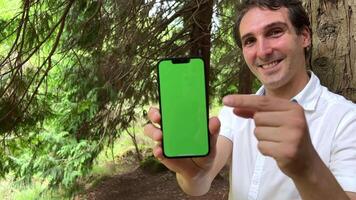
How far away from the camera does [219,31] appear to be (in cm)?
429

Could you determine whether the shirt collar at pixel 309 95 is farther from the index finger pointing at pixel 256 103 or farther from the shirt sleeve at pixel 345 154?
the index finger pointing at pixel 256 103

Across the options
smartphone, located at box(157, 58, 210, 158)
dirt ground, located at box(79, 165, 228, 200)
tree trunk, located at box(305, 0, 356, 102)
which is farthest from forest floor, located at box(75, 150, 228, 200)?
smartphone, located at box(157, 58, 210, 158)

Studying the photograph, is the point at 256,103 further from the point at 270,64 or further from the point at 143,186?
the point at 143,186

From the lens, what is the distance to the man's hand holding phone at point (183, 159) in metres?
0.98

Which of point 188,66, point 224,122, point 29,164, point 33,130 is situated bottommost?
point 29,164

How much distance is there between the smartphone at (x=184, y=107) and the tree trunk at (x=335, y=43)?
60 centimetres

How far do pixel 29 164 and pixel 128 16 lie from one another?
2376 mm

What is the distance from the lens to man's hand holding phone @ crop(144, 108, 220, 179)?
0.98 metres

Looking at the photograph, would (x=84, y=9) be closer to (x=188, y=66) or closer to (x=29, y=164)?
(x=29, y=164)

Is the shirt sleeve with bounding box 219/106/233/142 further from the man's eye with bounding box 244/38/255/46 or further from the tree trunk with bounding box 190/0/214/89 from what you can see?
the tree trunk with bounding box 190/0/214/89

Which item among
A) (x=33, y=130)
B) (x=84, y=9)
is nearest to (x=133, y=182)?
(x=33, y=130)

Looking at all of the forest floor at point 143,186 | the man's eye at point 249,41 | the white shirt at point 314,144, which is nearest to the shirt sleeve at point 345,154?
the white shirt at point 314,144

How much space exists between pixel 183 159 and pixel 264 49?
0.39 m

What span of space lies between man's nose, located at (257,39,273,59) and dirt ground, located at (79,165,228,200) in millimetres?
5487
